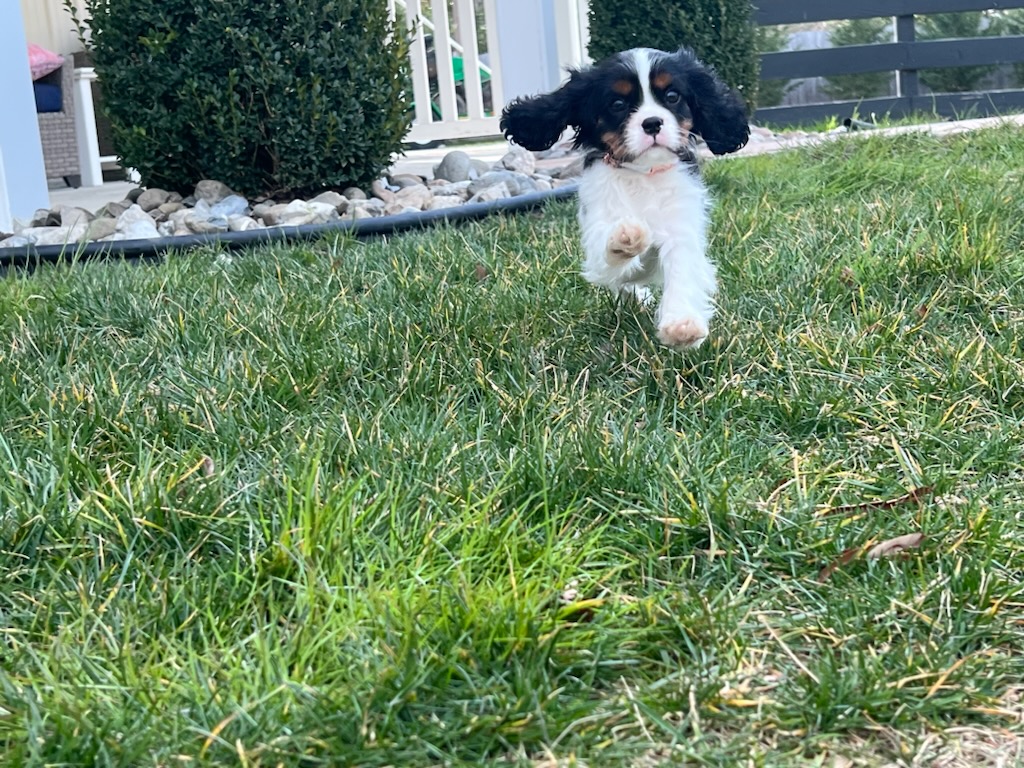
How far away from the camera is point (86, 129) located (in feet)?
30.3

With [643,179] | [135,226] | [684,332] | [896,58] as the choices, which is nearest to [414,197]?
[135,226]

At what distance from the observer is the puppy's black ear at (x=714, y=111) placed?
11.3 ft

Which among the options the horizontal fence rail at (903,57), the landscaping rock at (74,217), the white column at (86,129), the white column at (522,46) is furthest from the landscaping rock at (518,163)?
the horizontal fence rail at (903,57)

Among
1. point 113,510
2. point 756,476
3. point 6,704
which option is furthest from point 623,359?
point 6,704

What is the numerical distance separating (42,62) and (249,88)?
5.06 m

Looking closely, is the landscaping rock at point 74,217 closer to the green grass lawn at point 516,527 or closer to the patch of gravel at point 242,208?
the patch of gravel at point 242,208

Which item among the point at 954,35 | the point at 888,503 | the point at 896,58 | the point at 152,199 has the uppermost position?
the point at 954,35

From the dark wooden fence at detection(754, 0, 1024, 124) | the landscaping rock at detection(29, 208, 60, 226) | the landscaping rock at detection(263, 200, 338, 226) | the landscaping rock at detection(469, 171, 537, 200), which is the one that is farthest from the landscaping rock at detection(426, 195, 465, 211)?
the dark wooden fence at detection(754, 0, 1024, 124)

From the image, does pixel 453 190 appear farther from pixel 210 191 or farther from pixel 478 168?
pixel 210 191

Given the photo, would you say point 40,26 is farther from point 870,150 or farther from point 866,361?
point 866,361

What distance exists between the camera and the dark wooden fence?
11655 millimetres

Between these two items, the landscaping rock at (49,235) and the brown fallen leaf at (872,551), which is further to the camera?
the landscaping rock at (49,235)

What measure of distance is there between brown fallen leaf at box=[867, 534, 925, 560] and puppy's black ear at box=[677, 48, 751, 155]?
201 centimetres

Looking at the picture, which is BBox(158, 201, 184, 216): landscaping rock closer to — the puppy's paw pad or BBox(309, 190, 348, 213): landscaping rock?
BBox(309, 190, 348, 213): landscaping rock
